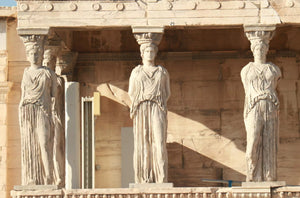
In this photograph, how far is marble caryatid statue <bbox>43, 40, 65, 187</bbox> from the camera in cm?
2420

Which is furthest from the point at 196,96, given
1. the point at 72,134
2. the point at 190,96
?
the point at 72,134

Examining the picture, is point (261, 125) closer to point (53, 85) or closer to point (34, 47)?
point (53, 85)

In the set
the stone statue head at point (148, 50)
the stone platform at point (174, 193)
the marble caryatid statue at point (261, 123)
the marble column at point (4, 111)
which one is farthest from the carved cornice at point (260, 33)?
the marble column at point (4, 111)

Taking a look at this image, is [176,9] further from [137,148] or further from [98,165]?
[98,165]

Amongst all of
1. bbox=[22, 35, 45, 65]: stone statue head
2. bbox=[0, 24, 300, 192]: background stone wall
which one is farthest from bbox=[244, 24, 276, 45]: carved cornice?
bbox=[22, 35, 45, 65]: stone statue head

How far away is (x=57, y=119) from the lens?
2420cm

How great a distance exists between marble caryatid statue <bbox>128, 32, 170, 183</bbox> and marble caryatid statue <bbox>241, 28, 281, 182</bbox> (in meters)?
1.58

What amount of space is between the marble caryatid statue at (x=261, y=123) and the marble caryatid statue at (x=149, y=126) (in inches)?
62.1

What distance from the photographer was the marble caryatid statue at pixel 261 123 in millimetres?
22547

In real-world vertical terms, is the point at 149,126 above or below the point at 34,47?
below

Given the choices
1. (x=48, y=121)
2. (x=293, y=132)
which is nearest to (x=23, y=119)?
(x=48, y=121)

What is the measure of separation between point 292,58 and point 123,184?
14.8 ft

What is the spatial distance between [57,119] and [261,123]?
13.8 ft

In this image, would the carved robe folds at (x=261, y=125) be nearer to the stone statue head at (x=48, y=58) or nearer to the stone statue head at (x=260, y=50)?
the stone statue head at (x=260, y=50)
